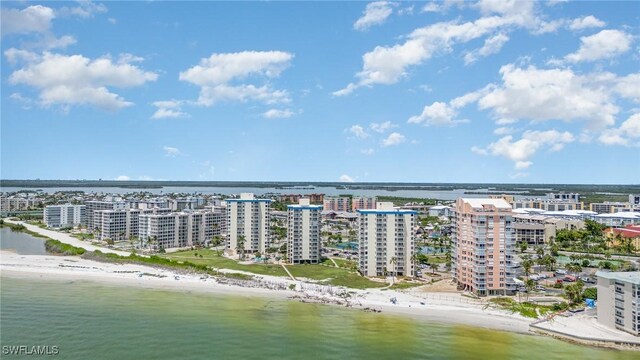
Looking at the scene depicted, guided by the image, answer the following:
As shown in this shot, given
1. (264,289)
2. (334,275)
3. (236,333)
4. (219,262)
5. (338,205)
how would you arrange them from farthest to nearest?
(338,205), (219,262), (334,275), (264,289), (236,333)

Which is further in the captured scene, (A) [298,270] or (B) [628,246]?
(B) [628,246]

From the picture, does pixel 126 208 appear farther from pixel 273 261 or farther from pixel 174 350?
pixel 174 350

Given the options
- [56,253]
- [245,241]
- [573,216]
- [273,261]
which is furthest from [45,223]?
[573,216]

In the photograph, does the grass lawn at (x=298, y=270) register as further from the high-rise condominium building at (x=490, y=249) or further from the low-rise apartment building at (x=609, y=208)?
the low-rise apartment building at (x=609, y=208)

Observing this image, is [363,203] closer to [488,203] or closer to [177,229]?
[177,229]

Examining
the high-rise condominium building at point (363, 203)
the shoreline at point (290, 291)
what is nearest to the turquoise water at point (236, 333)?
the shoreline at point (290, 291)

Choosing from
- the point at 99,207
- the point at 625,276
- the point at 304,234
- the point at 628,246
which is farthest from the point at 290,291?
the point at 99,207

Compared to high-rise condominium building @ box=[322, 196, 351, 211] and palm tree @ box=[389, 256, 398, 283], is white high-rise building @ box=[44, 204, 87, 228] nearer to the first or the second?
high-rise condominium building @ box=[322, 196, 351, 211]
